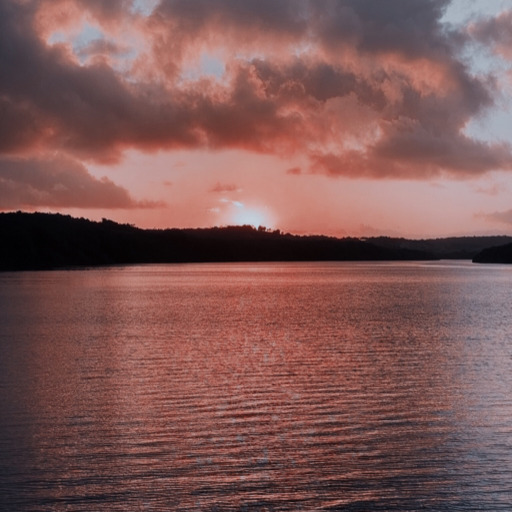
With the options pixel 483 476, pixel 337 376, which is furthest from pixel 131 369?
pixel 483 476

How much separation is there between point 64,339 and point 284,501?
23828 millimetres

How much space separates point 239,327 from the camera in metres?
38.8

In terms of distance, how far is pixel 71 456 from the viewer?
13.3 m

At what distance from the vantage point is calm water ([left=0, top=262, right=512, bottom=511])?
11266 mm

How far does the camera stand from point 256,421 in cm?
1614

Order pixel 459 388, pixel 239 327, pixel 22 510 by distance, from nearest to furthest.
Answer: pixel 22 510, pixel 459 388, pixel 239 327

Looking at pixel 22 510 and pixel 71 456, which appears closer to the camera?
pixel 22 510

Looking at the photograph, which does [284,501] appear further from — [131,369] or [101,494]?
[131,369]

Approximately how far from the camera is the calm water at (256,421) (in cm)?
1127

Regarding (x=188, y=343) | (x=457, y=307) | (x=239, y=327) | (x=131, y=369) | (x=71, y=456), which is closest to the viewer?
(x=71, y=456)

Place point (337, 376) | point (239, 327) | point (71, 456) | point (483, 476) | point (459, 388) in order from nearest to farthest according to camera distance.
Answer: point (483, 476) < point (71, 456) < point (459, 388) < point (337, 376) < point (239, 327)

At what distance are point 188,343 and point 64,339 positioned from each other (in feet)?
19.9

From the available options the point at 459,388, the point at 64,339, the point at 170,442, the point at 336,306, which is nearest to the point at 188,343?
the point at 64,339

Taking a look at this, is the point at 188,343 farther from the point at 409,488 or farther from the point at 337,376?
the point at 409,488
